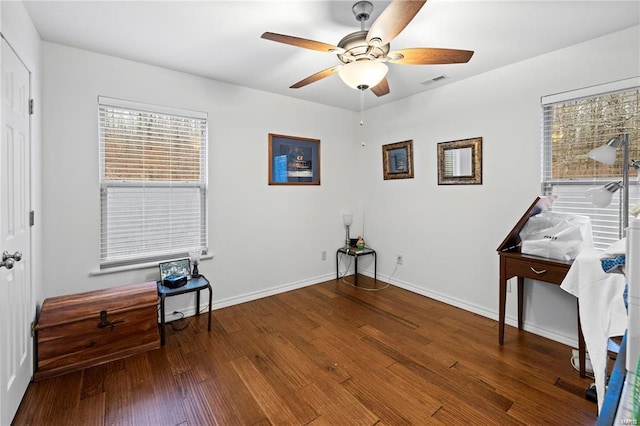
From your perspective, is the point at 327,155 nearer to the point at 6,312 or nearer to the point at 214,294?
the point at 214,294

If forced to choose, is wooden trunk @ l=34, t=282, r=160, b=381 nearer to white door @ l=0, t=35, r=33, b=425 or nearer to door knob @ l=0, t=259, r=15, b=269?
white door @ l=0, t=35, r=33, b=425

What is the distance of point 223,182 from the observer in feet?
10.4

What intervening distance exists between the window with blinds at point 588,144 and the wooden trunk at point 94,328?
348 centimetres

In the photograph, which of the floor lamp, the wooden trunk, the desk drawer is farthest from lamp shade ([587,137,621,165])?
the wooden trunk

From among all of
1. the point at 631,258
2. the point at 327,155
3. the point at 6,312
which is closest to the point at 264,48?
the point at 327,155

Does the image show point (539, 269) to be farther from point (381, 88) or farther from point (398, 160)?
point (398, 160)

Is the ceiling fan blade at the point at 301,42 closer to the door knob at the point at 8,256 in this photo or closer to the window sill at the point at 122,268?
the door knob at the point at 8,256

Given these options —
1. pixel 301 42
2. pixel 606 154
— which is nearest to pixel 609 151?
pixel 606 154

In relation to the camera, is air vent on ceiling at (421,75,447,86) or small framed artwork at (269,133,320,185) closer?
air vent on ceiling at (421,75,447,86)

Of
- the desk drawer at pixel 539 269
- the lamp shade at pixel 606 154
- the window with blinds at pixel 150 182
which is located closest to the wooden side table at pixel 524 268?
the desk drawer at pixel 539 269

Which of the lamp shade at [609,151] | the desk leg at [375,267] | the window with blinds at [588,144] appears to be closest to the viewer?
the lamp shade at [609,151]

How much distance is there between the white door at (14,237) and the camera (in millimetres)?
1485

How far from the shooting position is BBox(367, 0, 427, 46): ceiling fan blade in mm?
1377

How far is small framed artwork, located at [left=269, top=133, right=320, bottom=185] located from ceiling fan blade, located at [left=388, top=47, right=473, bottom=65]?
1934mm
